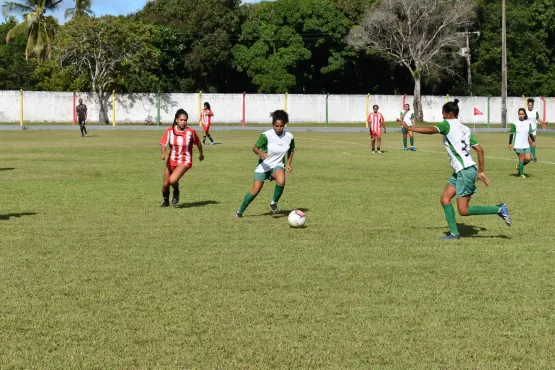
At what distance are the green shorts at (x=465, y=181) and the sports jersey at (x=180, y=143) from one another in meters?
5.13

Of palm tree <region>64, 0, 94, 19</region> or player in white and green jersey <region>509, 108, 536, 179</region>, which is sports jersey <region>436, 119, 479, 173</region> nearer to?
player in white and green jersey <region>509, 108, 536, 179</region>

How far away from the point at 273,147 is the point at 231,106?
47.5 metres

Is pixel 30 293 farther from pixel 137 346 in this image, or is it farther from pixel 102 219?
pixel 102 219

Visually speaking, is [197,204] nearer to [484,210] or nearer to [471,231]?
Result: [471,231]

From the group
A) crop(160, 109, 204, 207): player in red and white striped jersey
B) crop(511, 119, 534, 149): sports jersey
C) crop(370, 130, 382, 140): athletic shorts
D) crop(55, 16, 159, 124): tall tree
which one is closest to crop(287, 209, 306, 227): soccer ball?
crop(160, 109, 204, 207): player in red and white striped jersey

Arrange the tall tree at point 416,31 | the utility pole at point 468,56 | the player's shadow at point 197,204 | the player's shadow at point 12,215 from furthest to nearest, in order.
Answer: the utility pole at point 468,56
the tall tree at point 416,31
the player's shadow at point 197,204
the player's shadow at point 12,215

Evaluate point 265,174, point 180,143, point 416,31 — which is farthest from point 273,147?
point 416,31

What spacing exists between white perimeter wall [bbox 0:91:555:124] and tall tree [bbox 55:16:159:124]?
1.47m

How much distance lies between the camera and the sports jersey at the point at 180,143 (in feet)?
47.9

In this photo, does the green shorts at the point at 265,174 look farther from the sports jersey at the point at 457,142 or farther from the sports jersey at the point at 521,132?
the sports jersey at the point at 521,132

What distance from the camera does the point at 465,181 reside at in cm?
1092

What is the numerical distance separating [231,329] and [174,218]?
6.71 m

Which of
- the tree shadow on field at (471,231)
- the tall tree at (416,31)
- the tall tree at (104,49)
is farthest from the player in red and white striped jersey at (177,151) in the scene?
the tall tree at (416,31)

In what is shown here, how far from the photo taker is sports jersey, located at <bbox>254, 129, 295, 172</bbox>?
13.3m
